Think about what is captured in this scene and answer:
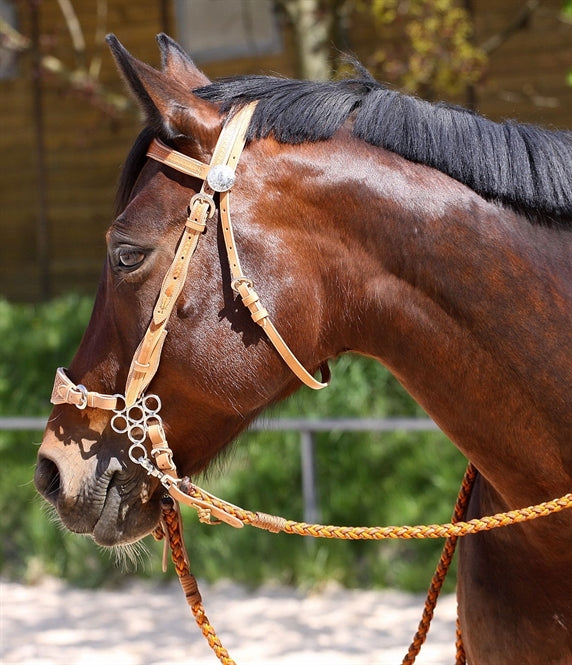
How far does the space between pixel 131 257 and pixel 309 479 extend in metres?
3.98

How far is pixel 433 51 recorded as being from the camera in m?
6.38

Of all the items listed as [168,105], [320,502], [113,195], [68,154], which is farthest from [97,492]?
[68,154]

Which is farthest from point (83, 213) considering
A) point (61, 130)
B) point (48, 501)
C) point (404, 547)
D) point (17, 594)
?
point (48, 501)

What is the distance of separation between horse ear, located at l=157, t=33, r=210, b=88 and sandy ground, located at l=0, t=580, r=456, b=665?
337 cm

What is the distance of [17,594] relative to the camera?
611cm

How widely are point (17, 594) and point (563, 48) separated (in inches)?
230

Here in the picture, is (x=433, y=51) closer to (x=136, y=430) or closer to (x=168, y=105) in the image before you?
(x=168, y=105)

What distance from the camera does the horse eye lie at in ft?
6.29

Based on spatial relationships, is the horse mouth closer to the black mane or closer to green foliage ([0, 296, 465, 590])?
the black mane

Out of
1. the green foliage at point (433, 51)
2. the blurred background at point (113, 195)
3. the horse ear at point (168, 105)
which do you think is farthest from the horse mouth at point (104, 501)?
the green foliage at point (433, 51)

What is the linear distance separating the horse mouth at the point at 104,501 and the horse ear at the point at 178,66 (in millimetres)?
860

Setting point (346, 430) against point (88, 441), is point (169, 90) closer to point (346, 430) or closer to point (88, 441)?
point (88, 441)

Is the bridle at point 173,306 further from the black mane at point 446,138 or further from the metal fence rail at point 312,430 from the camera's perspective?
the metal fence rail at point 312,430

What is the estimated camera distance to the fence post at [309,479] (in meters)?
5.72
